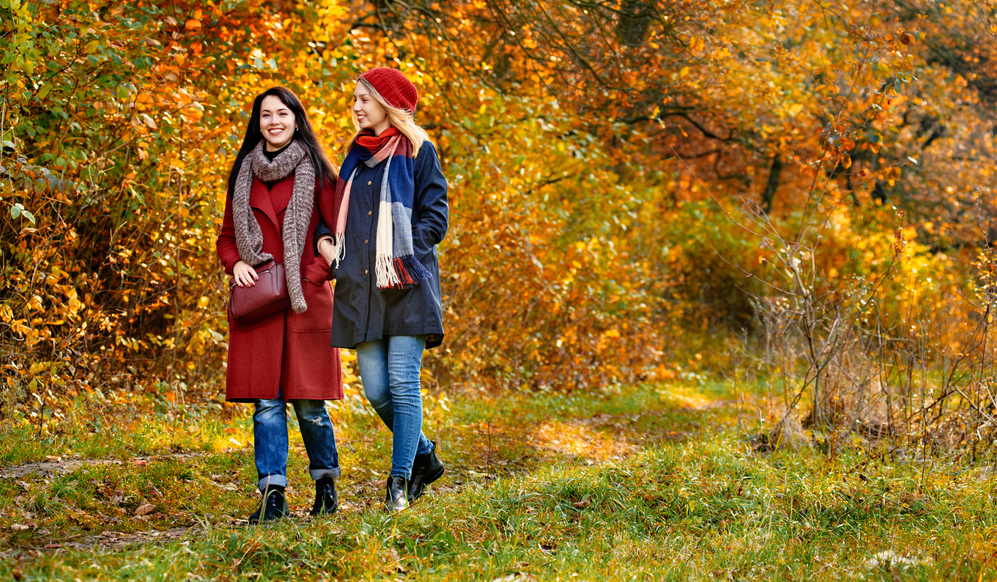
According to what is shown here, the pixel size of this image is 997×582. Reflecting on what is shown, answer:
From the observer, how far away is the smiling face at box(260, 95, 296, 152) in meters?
3.61

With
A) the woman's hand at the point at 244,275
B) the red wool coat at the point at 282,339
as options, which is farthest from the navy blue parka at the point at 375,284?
the woman's hand at the point at 244,275

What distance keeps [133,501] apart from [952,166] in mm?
14455

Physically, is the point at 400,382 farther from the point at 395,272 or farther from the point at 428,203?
the point at 428,203

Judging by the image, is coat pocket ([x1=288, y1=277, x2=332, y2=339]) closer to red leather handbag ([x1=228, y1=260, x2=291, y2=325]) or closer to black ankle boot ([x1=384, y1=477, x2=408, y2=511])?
red leather handbag ([x1=228, y1=260, x2=291, y2=325])

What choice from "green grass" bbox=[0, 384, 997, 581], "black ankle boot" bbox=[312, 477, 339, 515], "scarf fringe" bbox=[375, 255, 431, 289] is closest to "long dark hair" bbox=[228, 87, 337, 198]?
"scarf fringe" bbox=[375, 255, 431, 289]

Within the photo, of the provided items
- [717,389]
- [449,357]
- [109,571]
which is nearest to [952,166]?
[717,389]

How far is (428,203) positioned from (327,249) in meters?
0.46

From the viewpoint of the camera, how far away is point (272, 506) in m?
3.41

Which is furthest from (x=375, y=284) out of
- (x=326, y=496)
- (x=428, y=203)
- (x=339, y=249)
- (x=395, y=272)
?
(x=326, y=496)

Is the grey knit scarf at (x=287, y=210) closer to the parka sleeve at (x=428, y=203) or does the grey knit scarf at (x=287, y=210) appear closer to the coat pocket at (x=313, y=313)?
the coat pocket at (x=313, y=313)

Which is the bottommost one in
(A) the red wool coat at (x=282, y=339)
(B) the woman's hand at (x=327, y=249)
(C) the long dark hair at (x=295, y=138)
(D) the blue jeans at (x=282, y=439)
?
(D) the blue jeans at (x=282, y=439)

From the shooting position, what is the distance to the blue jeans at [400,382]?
11.5ft

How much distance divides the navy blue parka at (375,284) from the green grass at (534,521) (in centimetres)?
72

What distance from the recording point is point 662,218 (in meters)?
13.9
